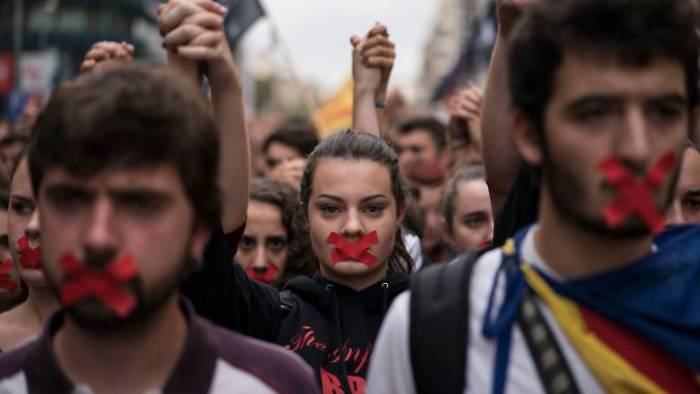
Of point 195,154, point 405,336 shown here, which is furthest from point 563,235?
point 195,154

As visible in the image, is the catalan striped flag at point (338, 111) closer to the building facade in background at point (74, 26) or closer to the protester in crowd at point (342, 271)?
the protester in crowd at point (342, 271)

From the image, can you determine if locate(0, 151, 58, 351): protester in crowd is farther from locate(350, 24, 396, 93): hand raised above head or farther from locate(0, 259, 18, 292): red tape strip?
locate(350, 24, 396, 93): hand raised above head

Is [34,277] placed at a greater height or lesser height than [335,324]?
greater

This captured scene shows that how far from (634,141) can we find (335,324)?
1904 mm

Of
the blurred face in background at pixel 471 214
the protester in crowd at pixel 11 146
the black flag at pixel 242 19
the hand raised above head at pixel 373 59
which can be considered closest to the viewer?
the hand raised above head at pixel 373 59

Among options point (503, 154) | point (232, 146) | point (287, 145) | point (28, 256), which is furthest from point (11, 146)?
point (503, 154)

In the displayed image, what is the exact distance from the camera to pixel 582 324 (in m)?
2.43

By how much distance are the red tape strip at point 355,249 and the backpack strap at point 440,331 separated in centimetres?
158

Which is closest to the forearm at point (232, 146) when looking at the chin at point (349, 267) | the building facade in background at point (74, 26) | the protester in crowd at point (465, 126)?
the chin at point (349, 267)

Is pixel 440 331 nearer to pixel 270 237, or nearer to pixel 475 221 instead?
pixel 270 237

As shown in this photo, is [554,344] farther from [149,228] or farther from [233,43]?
[233,43]

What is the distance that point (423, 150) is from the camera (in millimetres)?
9156

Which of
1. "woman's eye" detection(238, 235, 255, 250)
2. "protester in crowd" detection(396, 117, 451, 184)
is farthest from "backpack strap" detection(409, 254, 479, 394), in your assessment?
"protester in crowd" detection(396, 117, 451, 184)

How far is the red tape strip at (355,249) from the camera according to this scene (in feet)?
13.8
